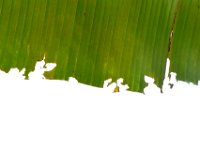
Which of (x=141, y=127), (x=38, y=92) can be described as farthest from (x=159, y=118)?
(x=38, y=92)

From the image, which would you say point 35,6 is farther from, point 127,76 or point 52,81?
point 127,76

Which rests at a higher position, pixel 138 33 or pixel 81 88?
pixel 138 33

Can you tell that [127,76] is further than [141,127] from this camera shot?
No

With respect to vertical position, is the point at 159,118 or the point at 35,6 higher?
the point at 35,6

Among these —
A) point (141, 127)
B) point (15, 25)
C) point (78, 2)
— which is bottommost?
point (141, 127)

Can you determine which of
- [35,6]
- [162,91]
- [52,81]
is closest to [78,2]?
[35,6]

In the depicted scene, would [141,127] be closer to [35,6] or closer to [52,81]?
[52,81]
